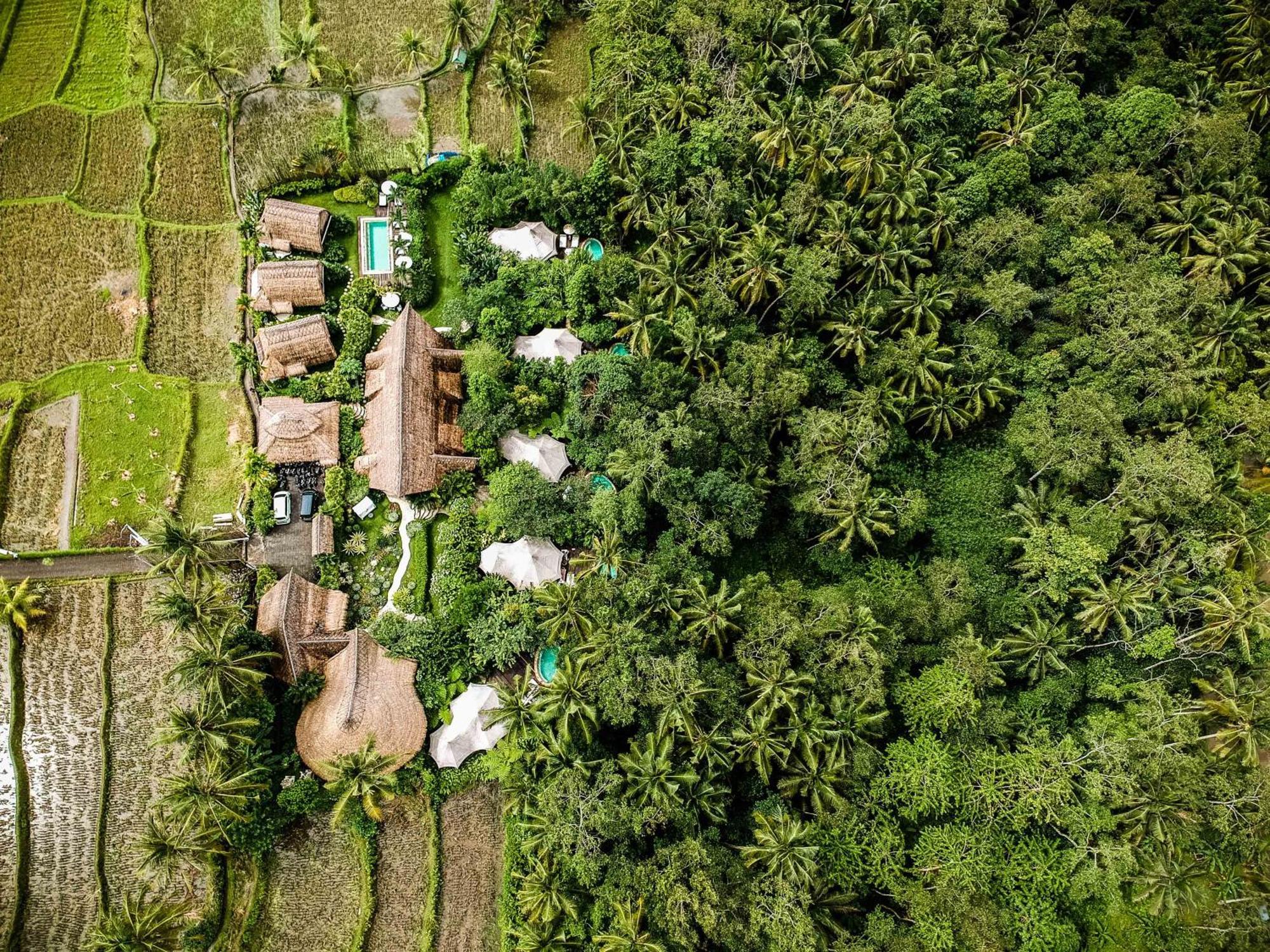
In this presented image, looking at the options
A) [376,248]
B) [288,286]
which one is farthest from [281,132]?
[288,286]

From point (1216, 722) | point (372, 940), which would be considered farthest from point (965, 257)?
point (372, 940)

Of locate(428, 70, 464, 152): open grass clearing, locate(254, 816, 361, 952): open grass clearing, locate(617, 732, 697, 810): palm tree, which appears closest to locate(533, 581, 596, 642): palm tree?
locate(617, 732, 697, 810): palm tree

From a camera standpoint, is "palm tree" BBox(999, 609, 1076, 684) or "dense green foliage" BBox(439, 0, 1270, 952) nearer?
"dense green foliage" BBox(439, 0, 1270, 952)

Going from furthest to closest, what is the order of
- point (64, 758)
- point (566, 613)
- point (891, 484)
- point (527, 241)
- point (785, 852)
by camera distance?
point (527, 241) → point (891, 484) → point (64, 758) → point (566, 613) → point (785, 852)

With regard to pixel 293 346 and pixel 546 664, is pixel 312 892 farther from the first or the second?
pixel 293 346

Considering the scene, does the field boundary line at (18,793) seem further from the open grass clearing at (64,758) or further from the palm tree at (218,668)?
the palm tree at (218,668)

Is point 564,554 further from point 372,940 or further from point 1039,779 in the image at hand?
point 1039,779

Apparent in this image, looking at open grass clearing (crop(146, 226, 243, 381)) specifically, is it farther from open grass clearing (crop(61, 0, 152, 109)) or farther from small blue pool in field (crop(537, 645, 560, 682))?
small blue pool in field (crop(537, 645, 560, 682))
